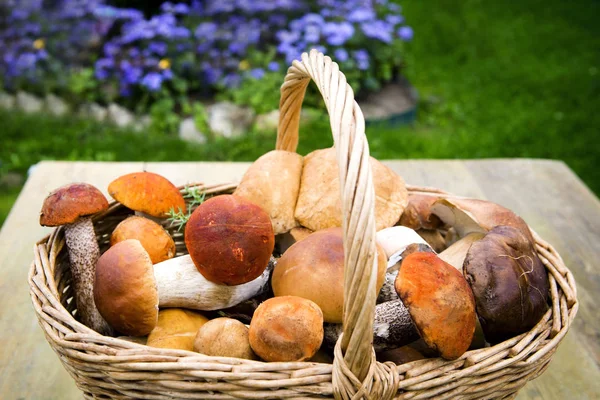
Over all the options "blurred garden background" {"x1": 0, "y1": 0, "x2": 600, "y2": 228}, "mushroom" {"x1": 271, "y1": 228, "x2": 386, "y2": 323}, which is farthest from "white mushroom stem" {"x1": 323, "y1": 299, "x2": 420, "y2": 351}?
"blurred garden background" {"x1": 0, "y1": 0, "x2": 600, "y2": 228}

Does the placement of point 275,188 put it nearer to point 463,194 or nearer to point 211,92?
point 463,194

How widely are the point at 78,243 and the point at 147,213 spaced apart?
0.21 m

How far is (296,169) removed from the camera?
1.74 m

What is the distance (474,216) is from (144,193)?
0.91 m

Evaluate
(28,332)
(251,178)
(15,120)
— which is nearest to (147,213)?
(251,178)

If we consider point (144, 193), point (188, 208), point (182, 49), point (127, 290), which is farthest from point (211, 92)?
point (127, 290)

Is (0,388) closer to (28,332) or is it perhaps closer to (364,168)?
(28,332)

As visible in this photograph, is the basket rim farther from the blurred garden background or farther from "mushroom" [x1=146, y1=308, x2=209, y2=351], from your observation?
the blurred garden background

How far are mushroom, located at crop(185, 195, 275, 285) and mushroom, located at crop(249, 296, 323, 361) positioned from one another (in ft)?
0.53

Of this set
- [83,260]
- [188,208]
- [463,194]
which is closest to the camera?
[83,260]

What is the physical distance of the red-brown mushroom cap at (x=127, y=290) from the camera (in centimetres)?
130

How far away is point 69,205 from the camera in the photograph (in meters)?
1.49

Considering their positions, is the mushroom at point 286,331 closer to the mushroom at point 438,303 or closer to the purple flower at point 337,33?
the mushroom at point 438,303

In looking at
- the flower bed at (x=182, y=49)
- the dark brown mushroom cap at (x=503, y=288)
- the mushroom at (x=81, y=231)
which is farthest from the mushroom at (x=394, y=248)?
the flower bed at (x=182, y=49)
